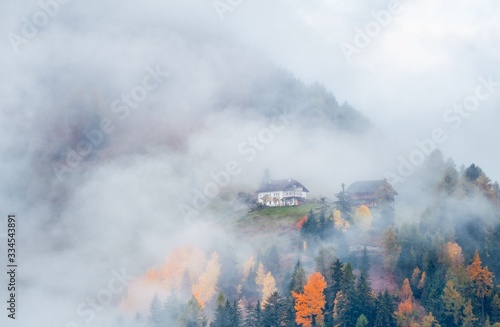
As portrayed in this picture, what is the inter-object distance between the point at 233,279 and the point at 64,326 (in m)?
48.3

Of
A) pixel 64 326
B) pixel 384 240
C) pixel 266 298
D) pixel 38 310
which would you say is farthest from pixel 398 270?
pixel 38 310

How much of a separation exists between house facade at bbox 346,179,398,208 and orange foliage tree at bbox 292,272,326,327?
1807 inches

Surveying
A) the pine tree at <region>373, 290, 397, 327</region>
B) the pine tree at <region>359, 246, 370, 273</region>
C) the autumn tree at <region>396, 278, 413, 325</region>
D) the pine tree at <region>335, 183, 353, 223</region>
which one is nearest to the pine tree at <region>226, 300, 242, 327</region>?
the pine tree at <region>373, 290, 397, 327</region>

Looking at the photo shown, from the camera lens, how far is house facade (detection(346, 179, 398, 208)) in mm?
183125

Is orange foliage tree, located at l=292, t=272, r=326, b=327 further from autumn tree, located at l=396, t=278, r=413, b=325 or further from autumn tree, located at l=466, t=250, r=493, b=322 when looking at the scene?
autumn tree, located at l=466, t=250, r=493, b=322

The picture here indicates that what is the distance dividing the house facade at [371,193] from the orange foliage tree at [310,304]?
4591cm

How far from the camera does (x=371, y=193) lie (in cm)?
18762

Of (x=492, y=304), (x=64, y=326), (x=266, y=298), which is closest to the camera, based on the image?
(x=492, y=304)

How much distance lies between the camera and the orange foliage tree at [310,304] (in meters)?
141

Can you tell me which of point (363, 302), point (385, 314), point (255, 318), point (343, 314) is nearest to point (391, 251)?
point (363, 302)

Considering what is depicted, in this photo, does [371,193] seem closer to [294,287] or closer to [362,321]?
[294,287]

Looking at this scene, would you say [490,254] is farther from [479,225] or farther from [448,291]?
[448,291]

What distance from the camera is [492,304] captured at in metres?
136

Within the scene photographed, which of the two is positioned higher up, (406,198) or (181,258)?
(406,198)
